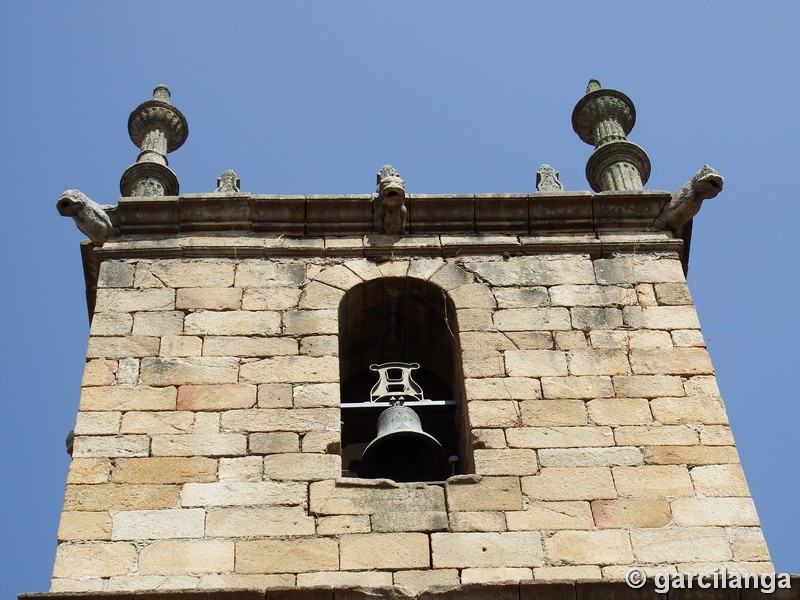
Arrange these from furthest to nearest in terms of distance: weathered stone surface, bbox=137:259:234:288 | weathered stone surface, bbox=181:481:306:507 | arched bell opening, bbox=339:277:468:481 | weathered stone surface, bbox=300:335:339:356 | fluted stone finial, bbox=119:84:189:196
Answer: fluted stone finial, bbox=119:84:189:196 → weathered stone surface, bbox=137:259:234:288 → weathered stone surface, bbox=300:335:339:356 → arched bell opening, bbox=339:277:468:481 → weathered stone surface, bbox=181:481:306:507

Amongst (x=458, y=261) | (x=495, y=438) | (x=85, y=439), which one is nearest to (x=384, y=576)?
(x=495, y=438)

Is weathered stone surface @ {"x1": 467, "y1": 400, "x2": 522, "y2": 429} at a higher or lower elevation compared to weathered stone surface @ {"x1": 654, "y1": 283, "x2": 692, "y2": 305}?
lower

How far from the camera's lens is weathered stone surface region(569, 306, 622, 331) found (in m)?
10.2

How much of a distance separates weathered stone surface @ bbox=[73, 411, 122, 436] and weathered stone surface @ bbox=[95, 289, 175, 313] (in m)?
1.06

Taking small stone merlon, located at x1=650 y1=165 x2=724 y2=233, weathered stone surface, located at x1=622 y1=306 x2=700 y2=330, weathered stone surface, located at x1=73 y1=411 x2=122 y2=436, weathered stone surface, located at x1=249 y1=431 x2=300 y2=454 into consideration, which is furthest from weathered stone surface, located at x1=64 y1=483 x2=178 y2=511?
small stone merlon, located at x1=650 y1=165 x2=724 y2=233

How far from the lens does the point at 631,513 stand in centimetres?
872

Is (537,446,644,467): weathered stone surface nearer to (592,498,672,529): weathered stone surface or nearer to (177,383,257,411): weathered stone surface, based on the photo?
(592,498,672,529): weathered stone surface

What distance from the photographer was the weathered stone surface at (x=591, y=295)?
1037 cm

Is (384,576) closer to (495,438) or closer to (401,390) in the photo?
(495,438)

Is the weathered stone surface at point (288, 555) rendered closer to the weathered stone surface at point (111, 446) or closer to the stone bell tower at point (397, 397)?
the stone bell tower at point (397, 397)

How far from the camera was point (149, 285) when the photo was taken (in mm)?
10430

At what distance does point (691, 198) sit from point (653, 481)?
280cm

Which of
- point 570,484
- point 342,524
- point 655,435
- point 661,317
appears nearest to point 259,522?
point 342,524

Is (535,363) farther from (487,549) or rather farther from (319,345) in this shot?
(487,549)
